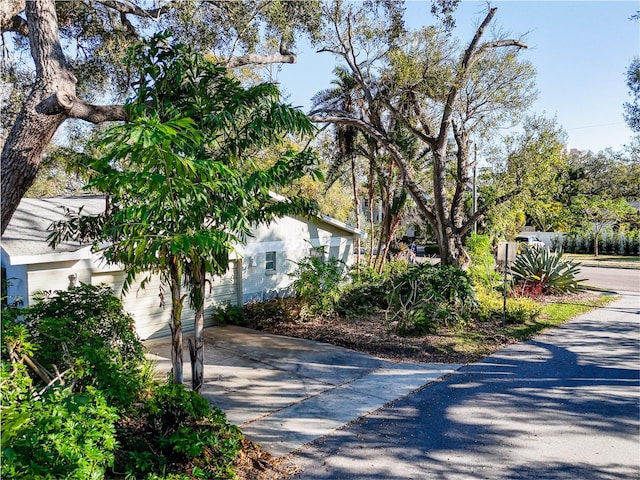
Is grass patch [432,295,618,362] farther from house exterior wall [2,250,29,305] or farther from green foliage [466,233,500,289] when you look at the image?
house exterior wall [2,250,29,305]

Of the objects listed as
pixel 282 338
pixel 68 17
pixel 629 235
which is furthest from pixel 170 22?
pixel 629 235

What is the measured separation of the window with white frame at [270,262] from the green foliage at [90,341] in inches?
275

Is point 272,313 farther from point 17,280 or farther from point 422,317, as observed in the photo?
point 17,280

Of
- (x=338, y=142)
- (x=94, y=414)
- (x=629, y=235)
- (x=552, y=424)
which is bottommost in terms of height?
(x=552, y=424)

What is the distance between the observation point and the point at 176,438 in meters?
4.03

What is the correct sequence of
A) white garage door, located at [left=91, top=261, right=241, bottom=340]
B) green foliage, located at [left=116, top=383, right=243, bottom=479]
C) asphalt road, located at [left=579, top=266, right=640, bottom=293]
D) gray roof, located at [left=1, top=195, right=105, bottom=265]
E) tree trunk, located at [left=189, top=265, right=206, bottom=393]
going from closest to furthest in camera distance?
green foliage, located at [left=116, top=383, right=243, bottom=479] → tree trunk, located at [left=189, top=265, right=206, bottom=393] → gray roof, located at [left=1, top=195, right=105, bottom=265] → white garage door, located at [left=91, top=261, right=241, bottom=340] → asphalt road, located at [left=579, top=266, right=640, bottom=293]

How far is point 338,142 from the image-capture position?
1627cm

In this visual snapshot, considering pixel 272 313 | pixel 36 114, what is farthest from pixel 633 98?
pixel 36 114

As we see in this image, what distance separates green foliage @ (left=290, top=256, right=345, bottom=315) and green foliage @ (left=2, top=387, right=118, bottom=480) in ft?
26.3

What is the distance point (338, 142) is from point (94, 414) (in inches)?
561

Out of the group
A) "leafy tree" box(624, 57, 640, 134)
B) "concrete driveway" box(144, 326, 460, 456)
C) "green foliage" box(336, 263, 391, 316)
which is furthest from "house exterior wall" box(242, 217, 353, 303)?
"leafy tree" box(624, 57, 640, 134)

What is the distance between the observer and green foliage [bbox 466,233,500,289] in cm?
1312

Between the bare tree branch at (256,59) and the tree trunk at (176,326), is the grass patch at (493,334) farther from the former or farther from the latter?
the bare tree branch at (256,59)

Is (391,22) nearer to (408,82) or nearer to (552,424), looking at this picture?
(408,82)
